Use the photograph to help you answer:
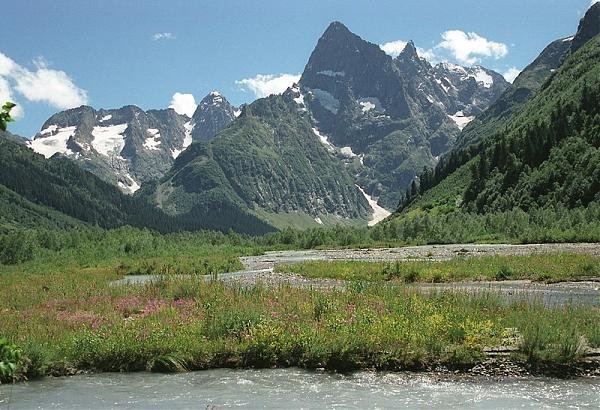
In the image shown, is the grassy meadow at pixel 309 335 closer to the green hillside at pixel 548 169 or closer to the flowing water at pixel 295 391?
the flowing water at pixel 295 391

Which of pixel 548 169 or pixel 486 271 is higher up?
pixel 548 169

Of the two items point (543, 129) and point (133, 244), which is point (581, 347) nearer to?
point (133, 244)

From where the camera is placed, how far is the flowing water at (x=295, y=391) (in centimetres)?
1580

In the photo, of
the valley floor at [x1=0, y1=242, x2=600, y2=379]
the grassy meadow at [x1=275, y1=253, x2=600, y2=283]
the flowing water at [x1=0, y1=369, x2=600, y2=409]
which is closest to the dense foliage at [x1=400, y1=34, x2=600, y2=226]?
the grassy meadow at [x1=275, y1=253, x2=600, y2=283]

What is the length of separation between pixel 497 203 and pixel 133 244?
276 ft

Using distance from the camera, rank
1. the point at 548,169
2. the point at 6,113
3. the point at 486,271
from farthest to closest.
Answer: the point at 548,169 → the point at 486,271 → the point at 6,113

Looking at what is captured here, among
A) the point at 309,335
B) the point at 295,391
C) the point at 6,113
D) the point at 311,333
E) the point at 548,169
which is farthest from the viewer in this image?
the point at 548,169

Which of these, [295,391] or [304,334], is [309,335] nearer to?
[304,334]

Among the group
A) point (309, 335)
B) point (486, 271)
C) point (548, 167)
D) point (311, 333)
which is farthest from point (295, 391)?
point (548, 167)

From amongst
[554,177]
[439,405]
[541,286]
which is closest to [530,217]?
[554,177]

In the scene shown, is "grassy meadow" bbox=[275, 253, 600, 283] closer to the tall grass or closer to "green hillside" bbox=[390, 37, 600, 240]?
the tall grass

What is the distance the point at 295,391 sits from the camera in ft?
56.6

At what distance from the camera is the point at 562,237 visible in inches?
3083

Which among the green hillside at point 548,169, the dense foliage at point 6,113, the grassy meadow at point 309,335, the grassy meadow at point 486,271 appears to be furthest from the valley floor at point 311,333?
the green hillside at point 548,169
